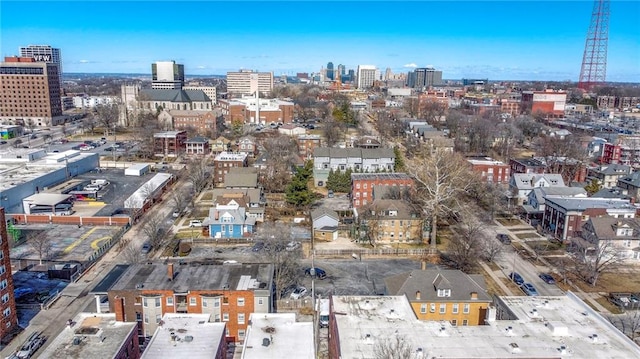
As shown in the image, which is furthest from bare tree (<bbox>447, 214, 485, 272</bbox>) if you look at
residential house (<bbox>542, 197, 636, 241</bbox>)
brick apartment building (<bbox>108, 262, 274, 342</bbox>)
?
brick apartment building (<bbox>108, 262, 274, 342</bbox>)

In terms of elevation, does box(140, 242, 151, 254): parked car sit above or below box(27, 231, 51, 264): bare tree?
below

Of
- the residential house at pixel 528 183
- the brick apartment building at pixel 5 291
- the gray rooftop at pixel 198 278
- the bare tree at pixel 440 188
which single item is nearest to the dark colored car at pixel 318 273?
the gray rooftop at pixel 198 278

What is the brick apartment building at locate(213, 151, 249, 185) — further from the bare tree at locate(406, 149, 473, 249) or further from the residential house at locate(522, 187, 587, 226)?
the residential house at locate(522, 187, 587, 226)

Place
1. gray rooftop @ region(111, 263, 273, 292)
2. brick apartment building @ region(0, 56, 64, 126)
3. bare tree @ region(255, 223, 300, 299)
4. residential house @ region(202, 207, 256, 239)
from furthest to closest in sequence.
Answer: brick apartment building @ region(0, 56, 64, 126) → residential house @ region(202, 207, 256, 239) → bare tree @ region(255, 223, 300, 299) → gray rooftop @ region(111, 263, 273, 292)

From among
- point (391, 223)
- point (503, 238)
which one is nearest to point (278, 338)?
point (391, 223)

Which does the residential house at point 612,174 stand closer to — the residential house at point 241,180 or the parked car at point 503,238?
the parked car at point 503,238

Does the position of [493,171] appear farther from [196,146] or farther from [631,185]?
[196,146]

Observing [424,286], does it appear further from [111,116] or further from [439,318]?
[111,116]
